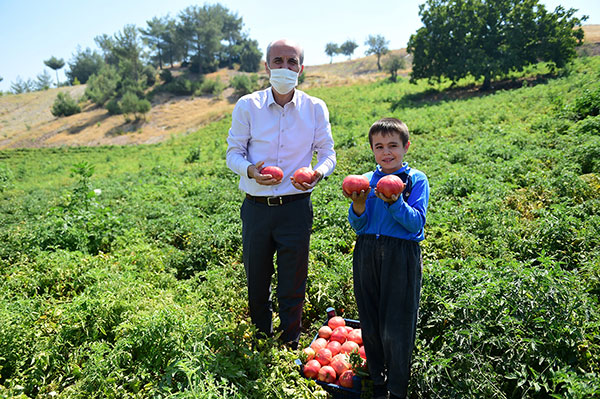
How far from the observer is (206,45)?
6234 cm

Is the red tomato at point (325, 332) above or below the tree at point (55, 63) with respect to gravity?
below

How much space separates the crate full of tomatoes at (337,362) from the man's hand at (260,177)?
1.52m

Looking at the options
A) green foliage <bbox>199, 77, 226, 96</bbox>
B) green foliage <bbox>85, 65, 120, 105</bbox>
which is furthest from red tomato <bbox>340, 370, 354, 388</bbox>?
green foliage <bbox>85, 65, 120, 105</bbox>

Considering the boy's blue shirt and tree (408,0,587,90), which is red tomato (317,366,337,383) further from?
tree (408,0,587,90)

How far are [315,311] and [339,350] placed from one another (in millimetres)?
1010

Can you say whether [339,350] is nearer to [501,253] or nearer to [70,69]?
[501,253]

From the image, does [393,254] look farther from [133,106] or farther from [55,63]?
[55,63]

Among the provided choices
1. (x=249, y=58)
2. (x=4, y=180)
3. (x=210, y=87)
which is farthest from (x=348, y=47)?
(x=4, y=180)

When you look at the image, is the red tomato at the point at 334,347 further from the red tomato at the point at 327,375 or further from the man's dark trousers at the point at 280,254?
the man's dark trousers at the point at 280,254

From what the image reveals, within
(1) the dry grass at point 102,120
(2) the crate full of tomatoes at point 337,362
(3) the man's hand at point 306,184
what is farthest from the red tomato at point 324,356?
(1) the dry grass at point 102,120

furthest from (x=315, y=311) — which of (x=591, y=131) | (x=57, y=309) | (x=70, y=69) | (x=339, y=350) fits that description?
(x=70, y=69)

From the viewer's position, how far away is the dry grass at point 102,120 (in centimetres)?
3769

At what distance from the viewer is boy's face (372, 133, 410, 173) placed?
8.65 ft

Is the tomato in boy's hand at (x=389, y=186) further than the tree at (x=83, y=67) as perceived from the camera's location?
No
